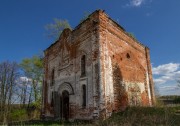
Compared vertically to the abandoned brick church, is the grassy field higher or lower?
lower

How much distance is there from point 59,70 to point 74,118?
503 cm

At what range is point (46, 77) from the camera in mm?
19000

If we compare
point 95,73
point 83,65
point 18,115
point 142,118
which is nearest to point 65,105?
point 83,65

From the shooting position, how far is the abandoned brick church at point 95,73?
11.9m

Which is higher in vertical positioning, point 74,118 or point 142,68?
point 142,68

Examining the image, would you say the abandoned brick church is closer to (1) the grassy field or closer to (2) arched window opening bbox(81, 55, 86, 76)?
(2) arched window opening bbox(81, 55, 86, 76)

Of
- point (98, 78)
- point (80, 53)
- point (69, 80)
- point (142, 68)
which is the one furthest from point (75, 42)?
point (142, 68)

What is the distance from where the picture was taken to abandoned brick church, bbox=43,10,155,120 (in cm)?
1185

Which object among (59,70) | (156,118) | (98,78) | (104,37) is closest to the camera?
(156,118)

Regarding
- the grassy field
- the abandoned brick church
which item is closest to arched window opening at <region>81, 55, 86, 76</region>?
the abandoned brick church

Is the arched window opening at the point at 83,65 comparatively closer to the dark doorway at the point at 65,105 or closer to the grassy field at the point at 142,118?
the dark doorway at the point at 65,105

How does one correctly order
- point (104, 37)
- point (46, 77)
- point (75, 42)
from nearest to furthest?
point (104, 37), point (75, 42), point (46, 77)

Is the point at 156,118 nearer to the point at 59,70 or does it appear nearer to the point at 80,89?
the point at 80,89

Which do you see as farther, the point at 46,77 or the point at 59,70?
the point at 46,77
